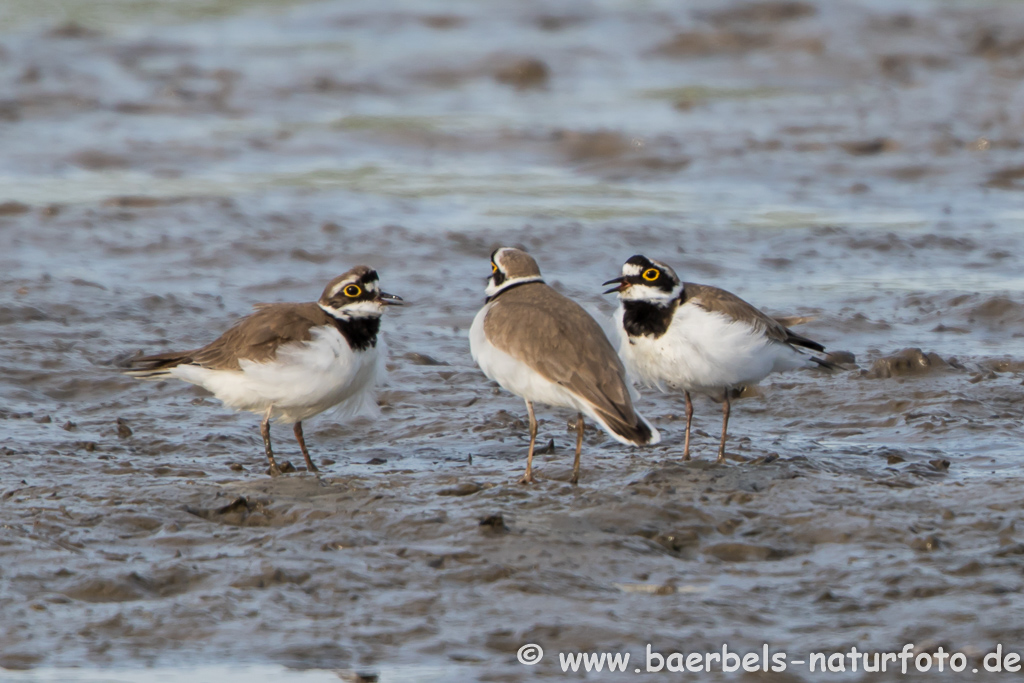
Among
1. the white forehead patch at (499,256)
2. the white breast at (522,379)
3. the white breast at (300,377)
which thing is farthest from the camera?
the white forehead patch at (499,256)

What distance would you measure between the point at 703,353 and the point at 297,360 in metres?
2.13

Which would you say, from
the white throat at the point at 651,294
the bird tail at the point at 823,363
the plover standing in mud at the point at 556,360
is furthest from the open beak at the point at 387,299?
the bird tail at the point at 823,363

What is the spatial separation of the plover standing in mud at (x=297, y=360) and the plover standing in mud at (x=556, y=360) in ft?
1.97

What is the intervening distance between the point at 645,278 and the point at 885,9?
14843mm

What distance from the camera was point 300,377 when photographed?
6953 millimetres

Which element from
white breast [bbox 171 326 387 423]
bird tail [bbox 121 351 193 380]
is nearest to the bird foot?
white breast [bbox 171 326 387 423]

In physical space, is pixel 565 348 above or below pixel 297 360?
above

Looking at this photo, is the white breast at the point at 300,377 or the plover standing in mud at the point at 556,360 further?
the white breast at the point at 300,377

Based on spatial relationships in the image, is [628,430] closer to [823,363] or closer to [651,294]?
[651,294]

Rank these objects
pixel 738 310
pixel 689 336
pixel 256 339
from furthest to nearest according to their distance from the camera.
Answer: pixel 738 310 < pixel 689 336 < pixel 256 339

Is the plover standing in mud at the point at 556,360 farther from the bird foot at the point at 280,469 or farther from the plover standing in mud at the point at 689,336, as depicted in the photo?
the bird foot at the point at 280,469

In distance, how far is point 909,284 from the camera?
10.8 meters

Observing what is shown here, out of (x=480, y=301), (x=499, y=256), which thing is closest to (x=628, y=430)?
(x=499, y=256)

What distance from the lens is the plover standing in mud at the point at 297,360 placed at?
698 centimetres
